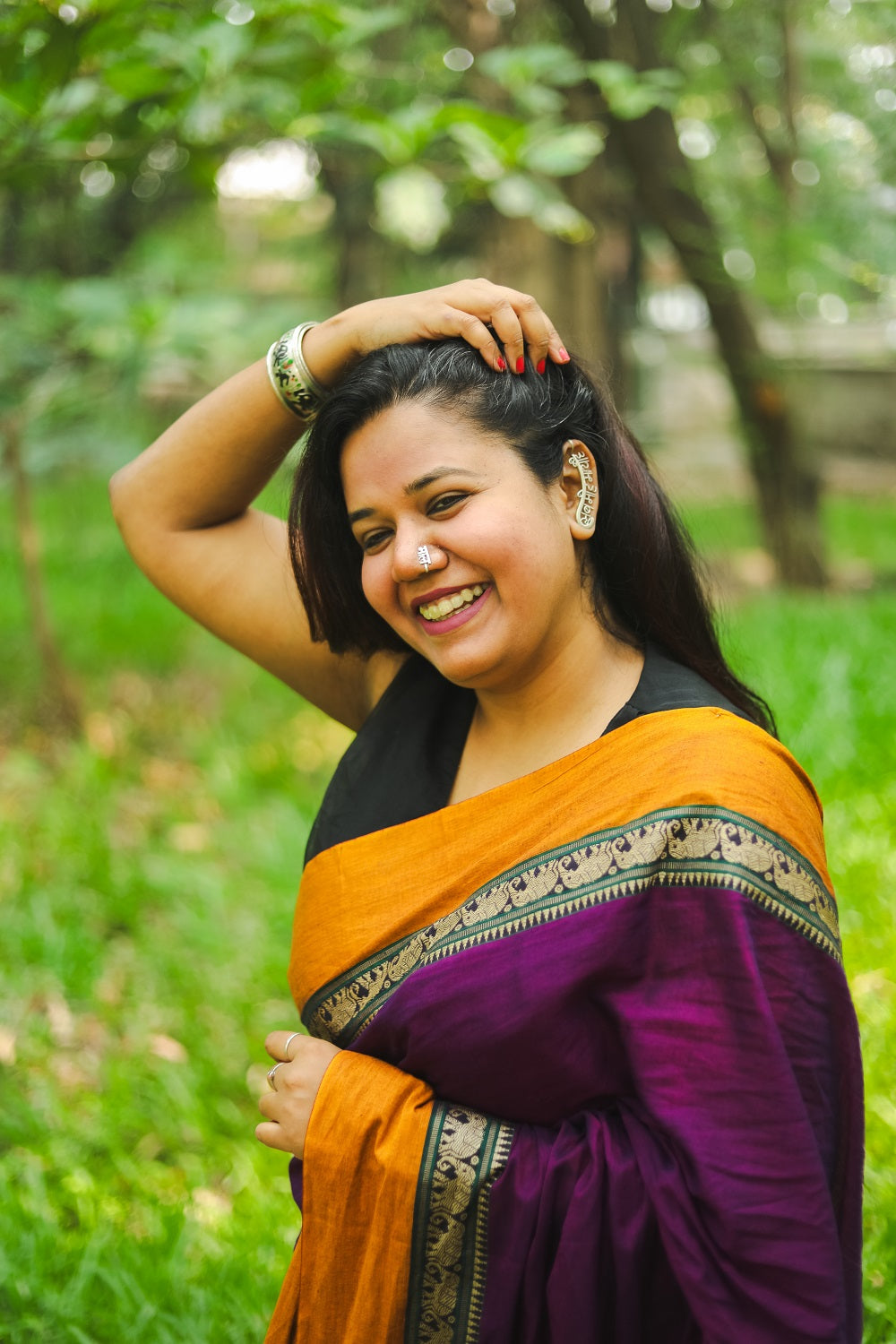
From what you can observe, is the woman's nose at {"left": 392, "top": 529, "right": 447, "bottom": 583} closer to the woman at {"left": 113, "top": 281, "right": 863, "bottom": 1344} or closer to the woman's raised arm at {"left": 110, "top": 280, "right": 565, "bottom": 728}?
the woman at {"left": 113, "top": 281, "right": 863, "bottom": 1344}

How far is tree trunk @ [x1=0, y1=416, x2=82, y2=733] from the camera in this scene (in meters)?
4.32

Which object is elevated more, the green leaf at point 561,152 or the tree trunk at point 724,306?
the tree trunk at point 724,306

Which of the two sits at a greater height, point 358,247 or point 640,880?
point 358,247

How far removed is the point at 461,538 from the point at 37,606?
141 inches

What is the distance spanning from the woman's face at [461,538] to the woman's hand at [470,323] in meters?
0.12

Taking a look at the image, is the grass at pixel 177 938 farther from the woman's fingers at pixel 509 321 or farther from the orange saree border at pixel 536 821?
the woman's fingers at pixel 509 321

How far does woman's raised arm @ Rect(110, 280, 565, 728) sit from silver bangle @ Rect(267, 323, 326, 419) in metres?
0.03

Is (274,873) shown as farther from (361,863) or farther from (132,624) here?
(132,624)

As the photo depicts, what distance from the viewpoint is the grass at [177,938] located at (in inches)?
89.2

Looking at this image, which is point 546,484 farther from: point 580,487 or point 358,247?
point 358,247

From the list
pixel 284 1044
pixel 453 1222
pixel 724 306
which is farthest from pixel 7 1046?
pixel 724 306

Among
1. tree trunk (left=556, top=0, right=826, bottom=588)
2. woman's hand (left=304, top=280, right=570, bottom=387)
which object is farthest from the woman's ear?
tree trunk (left=556, top=0, right=826, bottom=588)

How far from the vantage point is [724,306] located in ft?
20.9

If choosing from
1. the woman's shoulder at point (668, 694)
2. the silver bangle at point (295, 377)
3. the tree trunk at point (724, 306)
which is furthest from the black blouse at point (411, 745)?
the tree trunk at point (724, 306)
